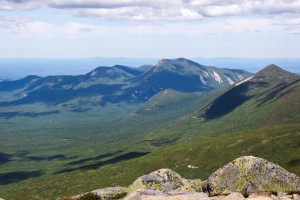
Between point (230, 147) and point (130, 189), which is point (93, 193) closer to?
point (130, 189)

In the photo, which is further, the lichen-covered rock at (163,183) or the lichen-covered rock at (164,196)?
the lichen-covered rock at (163,183)

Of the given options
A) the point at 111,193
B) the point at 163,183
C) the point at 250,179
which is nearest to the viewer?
the point at 250,179

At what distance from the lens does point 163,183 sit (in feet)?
166

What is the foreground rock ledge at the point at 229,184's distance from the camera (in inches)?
1666

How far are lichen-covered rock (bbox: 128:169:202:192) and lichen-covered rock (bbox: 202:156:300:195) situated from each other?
2672 mm

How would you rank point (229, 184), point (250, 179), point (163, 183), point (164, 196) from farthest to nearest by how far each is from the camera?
point (163, 183)
point (229, 184)
point (250, 179)
point (164, 196)

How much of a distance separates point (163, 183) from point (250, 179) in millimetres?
14846

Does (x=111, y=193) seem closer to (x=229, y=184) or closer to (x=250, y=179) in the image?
(x=229, y=184)

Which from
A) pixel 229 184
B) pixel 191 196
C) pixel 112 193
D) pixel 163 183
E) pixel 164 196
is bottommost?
pixel 112 193

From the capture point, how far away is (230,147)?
16775cm

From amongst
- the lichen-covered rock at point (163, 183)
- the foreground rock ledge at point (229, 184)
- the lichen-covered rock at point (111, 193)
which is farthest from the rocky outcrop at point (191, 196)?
the lichen-covered rock at point (163, 183)

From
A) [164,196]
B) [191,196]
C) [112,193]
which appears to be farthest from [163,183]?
[191,196]

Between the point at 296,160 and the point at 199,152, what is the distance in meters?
59.1

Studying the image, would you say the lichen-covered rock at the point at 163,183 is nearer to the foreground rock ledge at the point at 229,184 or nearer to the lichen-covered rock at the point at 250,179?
the foreground rock ledge at the point at 229,184
